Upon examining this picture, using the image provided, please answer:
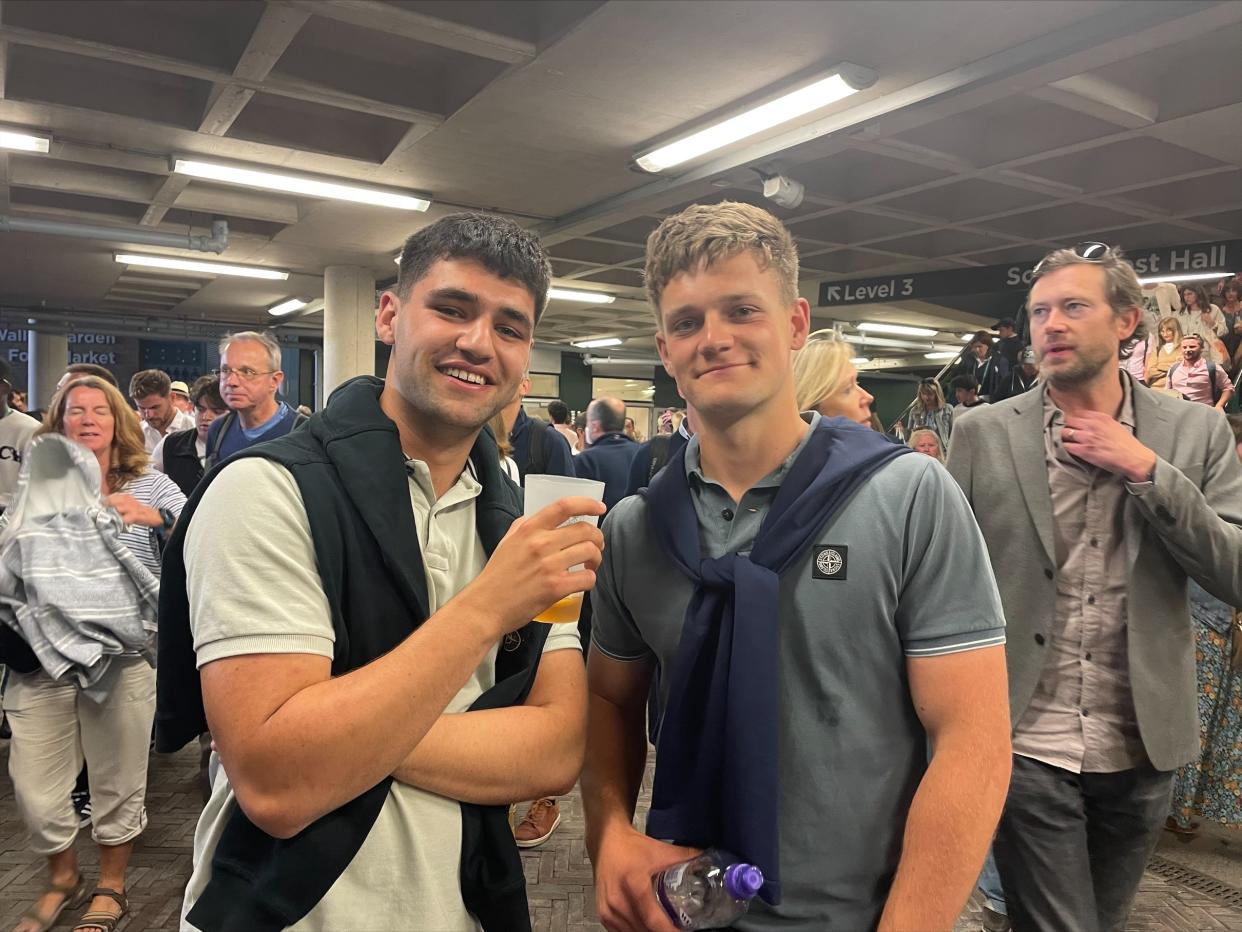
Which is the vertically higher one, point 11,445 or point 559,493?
point 559,493

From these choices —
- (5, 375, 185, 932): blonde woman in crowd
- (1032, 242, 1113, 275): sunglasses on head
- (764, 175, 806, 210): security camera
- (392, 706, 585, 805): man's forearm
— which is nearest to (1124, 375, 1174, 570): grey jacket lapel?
(1032, 242, 1113, 275): sunglasses on head

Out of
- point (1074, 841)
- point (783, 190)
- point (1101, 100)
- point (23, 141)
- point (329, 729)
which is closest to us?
point (329, 729)

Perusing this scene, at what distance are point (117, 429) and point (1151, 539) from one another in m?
3.65

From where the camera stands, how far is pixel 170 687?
1185mm

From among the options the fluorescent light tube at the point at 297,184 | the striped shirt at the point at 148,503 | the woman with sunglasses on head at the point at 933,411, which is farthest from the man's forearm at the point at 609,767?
the fluorescent light tube at the point at 297,184

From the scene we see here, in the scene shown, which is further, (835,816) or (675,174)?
(675,174)

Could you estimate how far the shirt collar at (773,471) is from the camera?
4.37 feet

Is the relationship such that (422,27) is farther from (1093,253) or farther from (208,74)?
(1093,253)

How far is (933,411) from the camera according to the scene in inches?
294

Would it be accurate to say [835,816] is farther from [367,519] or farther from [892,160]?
[892,160]

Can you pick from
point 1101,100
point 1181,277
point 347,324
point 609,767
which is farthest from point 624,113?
point 347,324

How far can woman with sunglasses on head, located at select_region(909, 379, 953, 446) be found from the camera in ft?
23.9

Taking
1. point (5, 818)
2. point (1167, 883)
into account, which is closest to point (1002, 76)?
point (1167, 883)

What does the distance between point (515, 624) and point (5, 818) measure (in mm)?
4226
